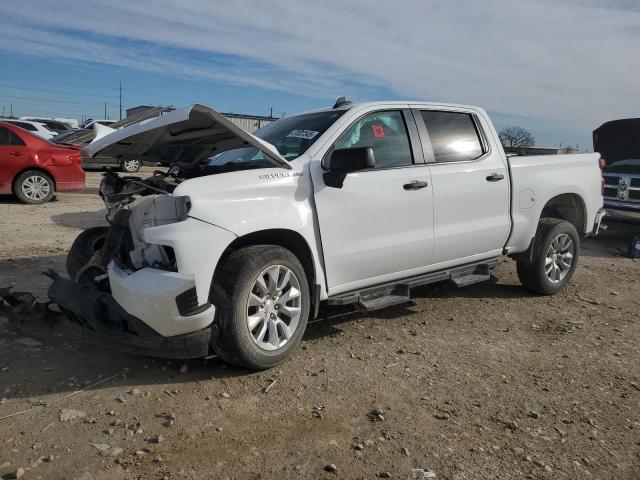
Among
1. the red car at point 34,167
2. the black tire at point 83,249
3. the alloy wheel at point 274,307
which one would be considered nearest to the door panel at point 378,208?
the alloy wheel at point 274,307

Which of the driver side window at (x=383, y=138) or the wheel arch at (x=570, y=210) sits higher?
the driver side window at (x=383, y=138)

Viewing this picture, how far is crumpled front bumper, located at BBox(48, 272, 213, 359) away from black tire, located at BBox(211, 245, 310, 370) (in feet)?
0.35

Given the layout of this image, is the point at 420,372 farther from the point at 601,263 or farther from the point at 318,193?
the point at 601,263

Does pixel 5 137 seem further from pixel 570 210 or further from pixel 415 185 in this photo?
pixel 570 210

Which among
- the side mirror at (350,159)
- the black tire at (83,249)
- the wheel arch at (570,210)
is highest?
the side mirror at (350,159)

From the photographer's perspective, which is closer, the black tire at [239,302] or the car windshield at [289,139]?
the black tire at [239,302]

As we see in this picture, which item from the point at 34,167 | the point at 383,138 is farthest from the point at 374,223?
the point at 34,167

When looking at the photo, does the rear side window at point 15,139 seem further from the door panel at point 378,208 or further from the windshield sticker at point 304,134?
the door panel at point 378,208

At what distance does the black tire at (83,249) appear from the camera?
4.77m

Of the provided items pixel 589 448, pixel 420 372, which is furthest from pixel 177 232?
pixel 589 448

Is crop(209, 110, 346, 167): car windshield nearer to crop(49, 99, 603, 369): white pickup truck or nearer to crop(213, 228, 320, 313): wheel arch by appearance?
crop(49, 99, 603, 369): white pickup truck

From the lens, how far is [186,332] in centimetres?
344

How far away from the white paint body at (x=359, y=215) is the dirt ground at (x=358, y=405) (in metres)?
0.53

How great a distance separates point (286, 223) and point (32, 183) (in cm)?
902
